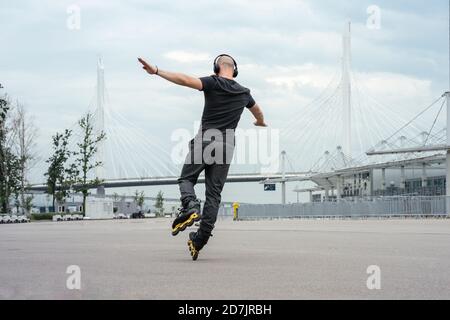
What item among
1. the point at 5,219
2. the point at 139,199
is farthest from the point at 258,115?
the point at 139,199

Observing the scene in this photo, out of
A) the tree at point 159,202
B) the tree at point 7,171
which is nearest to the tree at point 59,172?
the tree at point 7,171

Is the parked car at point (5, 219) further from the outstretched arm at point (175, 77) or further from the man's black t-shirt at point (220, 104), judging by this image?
the outstretched arm at point (175, 77)

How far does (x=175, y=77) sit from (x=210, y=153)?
776 millimetres

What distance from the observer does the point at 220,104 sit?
648 centimetres

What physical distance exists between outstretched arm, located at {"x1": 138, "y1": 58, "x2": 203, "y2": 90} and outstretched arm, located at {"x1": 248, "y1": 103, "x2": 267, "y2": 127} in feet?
3.11

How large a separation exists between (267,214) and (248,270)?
41777mm

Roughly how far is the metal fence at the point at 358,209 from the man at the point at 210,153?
27.3 metres

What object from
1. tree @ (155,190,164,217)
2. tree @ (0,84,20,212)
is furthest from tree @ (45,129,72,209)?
tree @ (155,190,164,217)

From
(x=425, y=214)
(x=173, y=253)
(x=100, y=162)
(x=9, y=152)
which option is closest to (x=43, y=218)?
(x=9, y=152)

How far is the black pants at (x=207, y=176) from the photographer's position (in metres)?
6.32

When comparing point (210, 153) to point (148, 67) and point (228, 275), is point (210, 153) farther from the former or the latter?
point (228, 275)

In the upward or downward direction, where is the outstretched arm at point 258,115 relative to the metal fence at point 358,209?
upward
